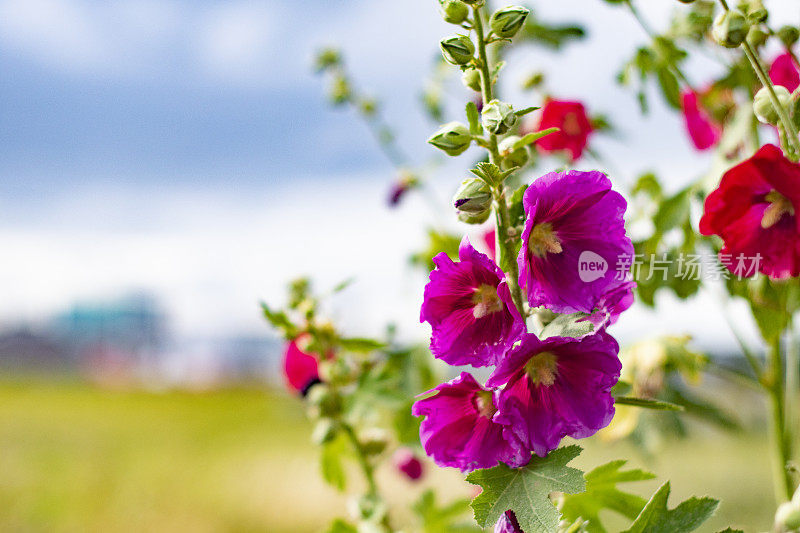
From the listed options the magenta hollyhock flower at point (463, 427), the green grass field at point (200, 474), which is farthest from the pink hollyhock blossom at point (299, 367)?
the green grass field at point (200, 474)

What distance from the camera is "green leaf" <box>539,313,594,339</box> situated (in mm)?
399

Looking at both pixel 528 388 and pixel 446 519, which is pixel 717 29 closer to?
pixel 528 388

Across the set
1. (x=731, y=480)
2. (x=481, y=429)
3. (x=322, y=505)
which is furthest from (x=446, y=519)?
(x=322, y=505)

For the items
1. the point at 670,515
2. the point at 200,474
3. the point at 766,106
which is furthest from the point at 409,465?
the point at 200,474

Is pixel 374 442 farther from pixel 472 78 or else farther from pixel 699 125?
pixel 699 125

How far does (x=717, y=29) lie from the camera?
480 millimetres

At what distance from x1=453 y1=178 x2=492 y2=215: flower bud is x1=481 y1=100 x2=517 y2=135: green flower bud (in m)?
0.03

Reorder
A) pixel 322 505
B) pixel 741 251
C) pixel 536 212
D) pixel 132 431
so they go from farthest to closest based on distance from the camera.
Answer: pixel 132 431, pixel 322 505, pixel 741 251, pixel 536 212

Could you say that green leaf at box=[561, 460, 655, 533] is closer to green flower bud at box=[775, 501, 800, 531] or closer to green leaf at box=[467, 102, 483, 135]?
green flower bud at box=[775, 501, 800, 531]

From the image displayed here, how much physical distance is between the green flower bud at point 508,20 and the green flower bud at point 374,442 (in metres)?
0.43

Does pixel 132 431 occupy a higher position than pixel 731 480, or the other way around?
pixel 132 431

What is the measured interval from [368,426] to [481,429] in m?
0.39

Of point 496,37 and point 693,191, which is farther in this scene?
point 693,191

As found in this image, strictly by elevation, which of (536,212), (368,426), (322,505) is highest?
(536,212)
